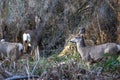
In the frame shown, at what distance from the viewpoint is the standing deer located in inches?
669

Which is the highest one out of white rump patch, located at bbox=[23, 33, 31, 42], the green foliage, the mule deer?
white rump patch, located at bbox=[23, 33, 31, 42]

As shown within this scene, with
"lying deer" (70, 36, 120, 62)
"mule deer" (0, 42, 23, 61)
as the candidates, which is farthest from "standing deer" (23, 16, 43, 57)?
"lying deer" (70, 36, 120, 62)

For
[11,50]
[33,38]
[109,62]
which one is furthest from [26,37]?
[109,62]

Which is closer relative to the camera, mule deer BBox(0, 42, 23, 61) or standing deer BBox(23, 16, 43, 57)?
mule deer BBox(0, 42, 23, 61)

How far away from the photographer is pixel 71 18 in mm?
16234

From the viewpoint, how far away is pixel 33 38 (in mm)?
17391

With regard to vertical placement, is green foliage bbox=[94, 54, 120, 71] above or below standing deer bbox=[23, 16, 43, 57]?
below

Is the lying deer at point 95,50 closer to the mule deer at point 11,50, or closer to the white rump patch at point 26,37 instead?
the mule deer at point 11,50

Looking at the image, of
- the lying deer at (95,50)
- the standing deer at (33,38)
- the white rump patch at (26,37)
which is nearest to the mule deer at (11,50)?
the standing deer at (33,38)

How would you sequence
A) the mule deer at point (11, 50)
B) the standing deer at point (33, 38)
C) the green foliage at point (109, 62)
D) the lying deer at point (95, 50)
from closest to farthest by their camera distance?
1. the green foliage at point (109, 62)
2. the lying deer at point (95, 50)
3. the mule deer at point (11, 50)
4. the standing deer at point (33, 38)

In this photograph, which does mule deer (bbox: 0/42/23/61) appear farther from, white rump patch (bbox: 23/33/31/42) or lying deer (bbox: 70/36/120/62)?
lying deer (bbox: 70/36/120/62)

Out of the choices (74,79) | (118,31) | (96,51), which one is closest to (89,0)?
(118,31)

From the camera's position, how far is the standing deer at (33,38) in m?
17.0

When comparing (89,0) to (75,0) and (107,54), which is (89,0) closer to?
(75,0)
